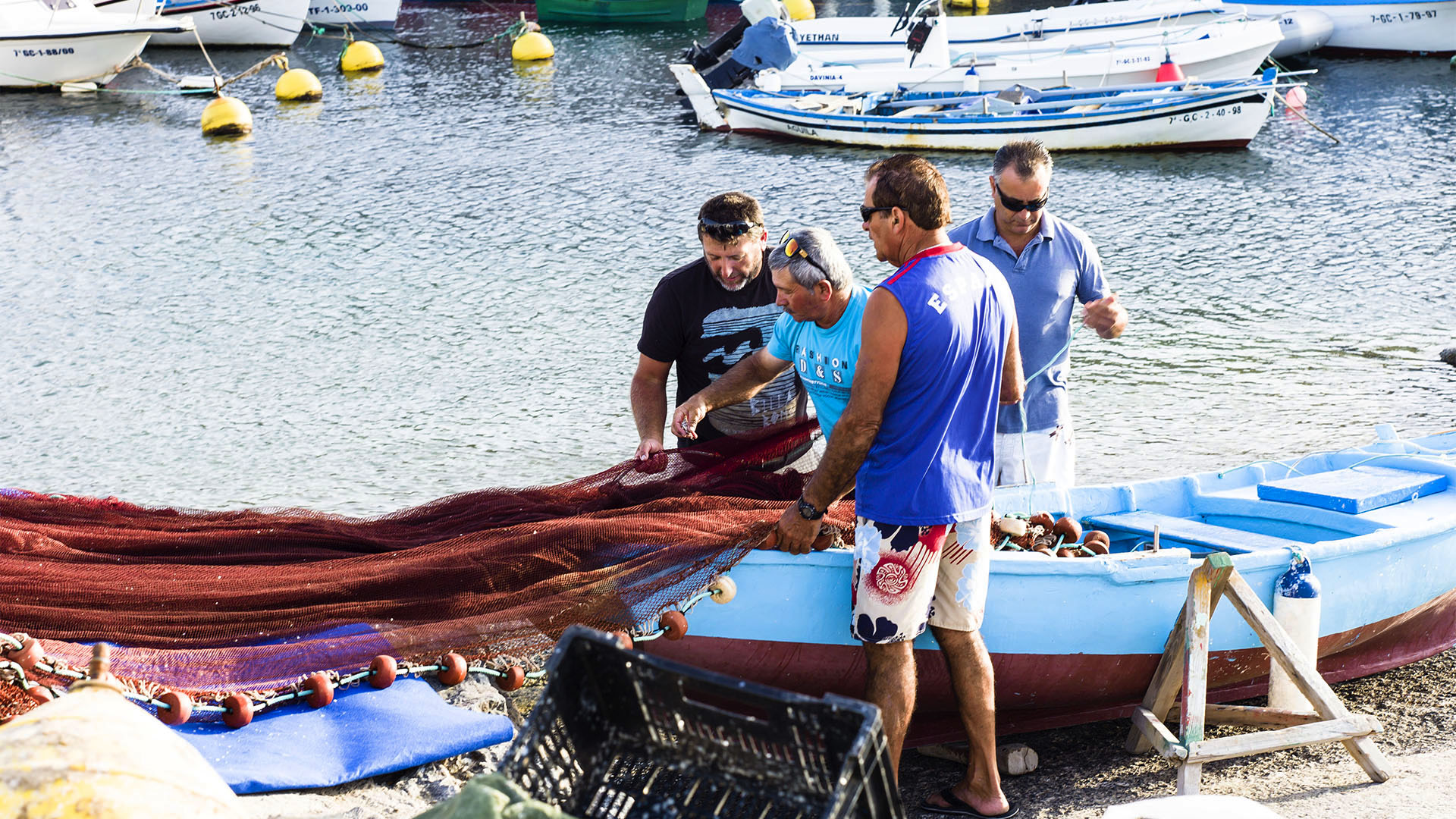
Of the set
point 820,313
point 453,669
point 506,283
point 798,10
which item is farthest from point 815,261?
point 798,10

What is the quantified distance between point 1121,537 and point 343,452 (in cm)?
532

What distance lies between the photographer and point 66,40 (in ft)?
72.2

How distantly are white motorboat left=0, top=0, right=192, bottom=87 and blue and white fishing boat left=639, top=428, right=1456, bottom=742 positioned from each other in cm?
2198

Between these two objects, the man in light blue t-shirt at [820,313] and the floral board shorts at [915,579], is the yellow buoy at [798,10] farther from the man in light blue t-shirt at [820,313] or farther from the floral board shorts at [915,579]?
the floral board shorts at [915,579]

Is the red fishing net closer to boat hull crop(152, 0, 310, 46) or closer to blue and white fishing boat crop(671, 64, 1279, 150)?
blue and white fishing boat crop(671, 64, 1279, 150)

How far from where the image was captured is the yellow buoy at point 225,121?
1848cm

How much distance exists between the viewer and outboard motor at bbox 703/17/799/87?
19.5 m

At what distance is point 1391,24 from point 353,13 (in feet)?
68.3

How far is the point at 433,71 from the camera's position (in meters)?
23.6

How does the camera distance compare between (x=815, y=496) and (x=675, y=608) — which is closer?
(x=815, y=496)

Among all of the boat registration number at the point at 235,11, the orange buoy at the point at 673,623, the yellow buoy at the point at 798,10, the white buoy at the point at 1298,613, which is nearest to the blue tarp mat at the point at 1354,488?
the white buoy at the point at 1298,613

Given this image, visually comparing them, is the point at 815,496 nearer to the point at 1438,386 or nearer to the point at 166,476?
the point at 166,476

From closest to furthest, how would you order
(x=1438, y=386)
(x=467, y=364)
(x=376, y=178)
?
1. (x=1438, y=386)
2. (x=467, y=364)
3. (x=376, y=178)

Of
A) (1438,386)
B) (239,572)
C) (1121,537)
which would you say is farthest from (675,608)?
(1438,386)
